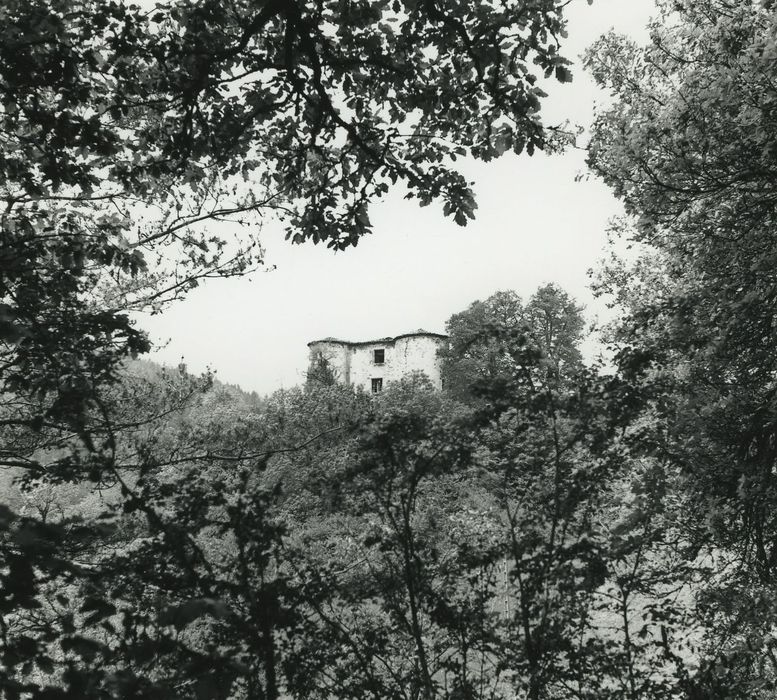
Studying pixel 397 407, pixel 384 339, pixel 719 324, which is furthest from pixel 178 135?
pixel 384 339

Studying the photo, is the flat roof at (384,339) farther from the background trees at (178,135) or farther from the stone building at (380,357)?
the background trees at (178,135)

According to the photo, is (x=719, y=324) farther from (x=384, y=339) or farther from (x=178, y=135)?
(x=384, y=339)

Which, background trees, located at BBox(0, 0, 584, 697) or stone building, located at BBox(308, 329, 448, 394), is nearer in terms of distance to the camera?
background trees, located at BBox(0, 0, 584, 697)

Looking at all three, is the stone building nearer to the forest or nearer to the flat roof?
the flat roof

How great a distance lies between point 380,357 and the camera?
4519cm

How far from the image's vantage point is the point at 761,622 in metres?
5.43

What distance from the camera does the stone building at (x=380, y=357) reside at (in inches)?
1704

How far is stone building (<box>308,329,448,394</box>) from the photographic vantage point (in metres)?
43.3

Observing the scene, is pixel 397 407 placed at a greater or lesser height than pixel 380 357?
lesser

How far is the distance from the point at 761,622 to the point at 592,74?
9.86 m

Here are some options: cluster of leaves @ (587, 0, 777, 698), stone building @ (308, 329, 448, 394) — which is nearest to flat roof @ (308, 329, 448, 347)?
stone building @ (308, 329, 448, 394)

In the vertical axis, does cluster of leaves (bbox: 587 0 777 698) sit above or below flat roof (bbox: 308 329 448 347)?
below

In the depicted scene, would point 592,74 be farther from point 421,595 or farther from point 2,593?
Answer: point 2,593

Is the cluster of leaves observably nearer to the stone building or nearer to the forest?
the forest
